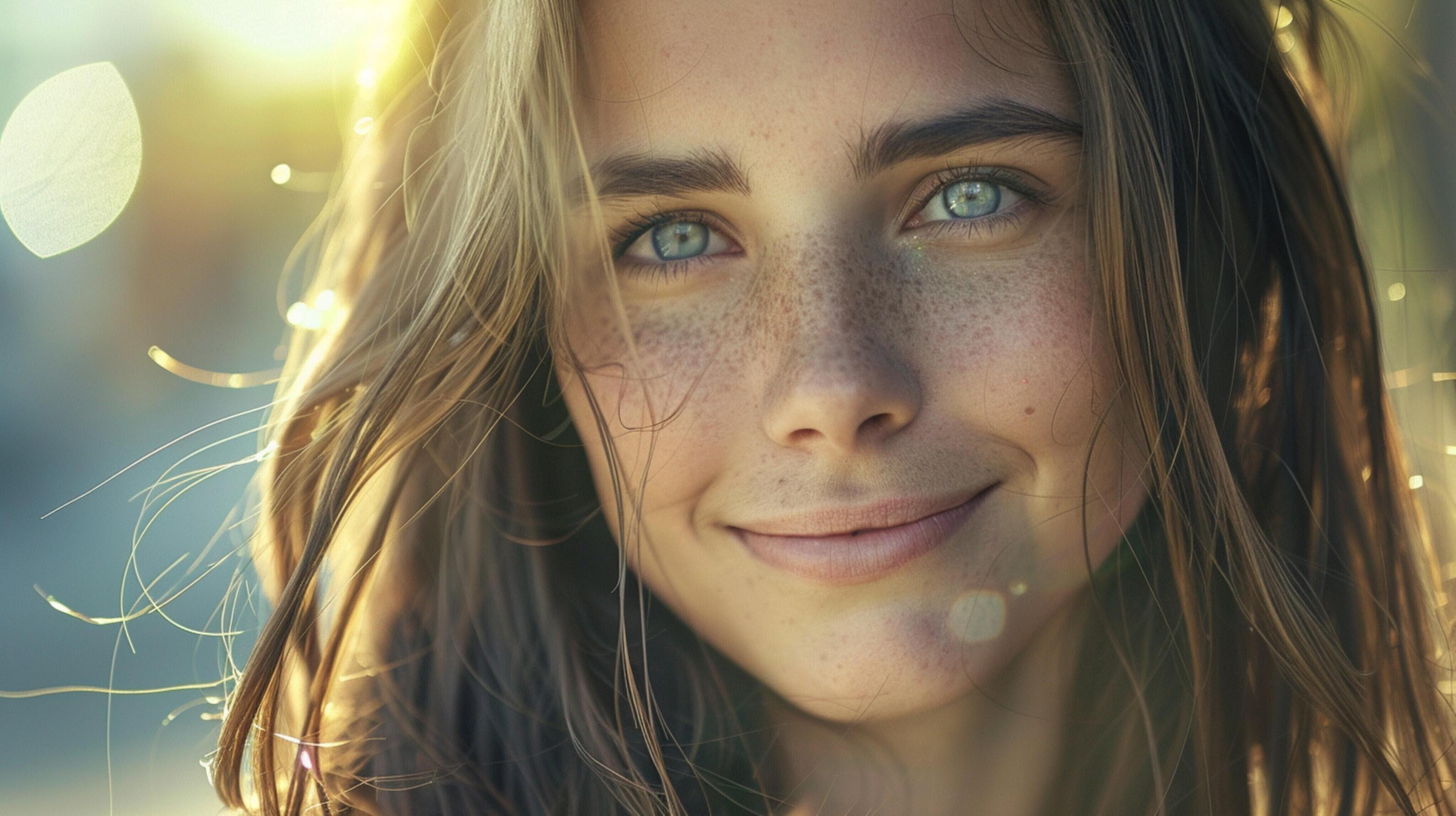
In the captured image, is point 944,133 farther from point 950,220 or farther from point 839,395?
point 839,395

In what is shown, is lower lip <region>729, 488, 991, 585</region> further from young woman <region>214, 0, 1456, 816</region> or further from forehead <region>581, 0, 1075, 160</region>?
forehead <region>581, 0, 1075, 160</region>

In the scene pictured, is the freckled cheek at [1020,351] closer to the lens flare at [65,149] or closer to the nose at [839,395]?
the nose at [839,395]

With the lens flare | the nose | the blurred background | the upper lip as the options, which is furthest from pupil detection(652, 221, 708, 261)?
the lens flare

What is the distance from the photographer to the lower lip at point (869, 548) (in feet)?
3.27

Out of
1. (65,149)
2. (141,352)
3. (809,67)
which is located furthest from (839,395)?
(141,352)

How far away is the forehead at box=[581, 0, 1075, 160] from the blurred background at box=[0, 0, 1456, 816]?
63 centimetres

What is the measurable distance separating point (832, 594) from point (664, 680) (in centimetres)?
33

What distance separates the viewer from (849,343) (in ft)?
3.03

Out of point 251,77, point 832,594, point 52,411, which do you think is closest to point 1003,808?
point 832,594

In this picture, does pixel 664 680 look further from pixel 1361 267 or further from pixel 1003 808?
pixel 1361 267

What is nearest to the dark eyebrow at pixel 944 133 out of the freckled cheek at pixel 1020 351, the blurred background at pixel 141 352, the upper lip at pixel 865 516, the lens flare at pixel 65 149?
the freckled cheek at pixel 1020 351

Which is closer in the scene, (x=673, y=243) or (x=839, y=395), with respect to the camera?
(x=839, y=395)

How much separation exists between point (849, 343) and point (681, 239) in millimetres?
213

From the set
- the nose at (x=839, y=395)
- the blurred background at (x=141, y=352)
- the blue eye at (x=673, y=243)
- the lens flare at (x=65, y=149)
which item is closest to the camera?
the nose at (x=839, y=395)
